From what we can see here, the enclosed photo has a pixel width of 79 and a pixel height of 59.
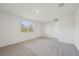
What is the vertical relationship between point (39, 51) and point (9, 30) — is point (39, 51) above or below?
below

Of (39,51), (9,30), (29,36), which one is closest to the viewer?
(39,51)

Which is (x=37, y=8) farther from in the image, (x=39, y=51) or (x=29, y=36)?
(x=29, y=36)

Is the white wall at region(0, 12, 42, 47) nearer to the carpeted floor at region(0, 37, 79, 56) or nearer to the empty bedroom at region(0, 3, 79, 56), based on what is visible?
the empty bedroom at region(0, 3, 79, 56)

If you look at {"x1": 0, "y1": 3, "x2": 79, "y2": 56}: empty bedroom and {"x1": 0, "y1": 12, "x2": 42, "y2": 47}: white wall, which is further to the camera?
{"x1": 0, "y1": 12, "x2": 42, "y2": 47}: white wall

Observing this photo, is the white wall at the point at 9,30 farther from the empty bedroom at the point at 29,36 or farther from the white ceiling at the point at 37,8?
the white ceiling at the point at 37,8

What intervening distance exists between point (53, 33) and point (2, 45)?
151 inches

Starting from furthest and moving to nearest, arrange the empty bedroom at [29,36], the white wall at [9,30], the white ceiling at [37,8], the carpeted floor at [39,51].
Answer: the white wall at [9,30], the empty bedroom at [29,36], the carpeted floor at [39,51], the white ceiling at [37,8]

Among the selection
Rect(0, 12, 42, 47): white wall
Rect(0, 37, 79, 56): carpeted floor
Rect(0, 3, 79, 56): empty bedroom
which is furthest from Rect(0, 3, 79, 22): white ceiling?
Rect(0, 37, 79, 56): carpeted floor

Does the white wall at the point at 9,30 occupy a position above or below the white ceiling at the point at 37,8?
below

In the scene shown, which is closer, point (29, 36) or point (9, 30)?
point (9, 30)

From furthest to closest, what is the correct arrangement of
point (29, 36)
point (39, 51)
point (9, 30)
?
point (29, 36) → point (9, 30) → point (39, 51)

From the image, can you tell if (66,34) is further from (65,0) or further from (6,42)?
(65,0)

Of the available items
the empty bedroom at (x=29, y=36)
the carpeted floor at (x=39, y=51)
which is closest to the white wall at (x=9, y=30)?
the empty bedroom at (x=29, y=36)

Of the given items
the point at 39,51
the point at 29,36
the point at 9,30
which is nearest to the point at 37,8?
the point at 39,51
